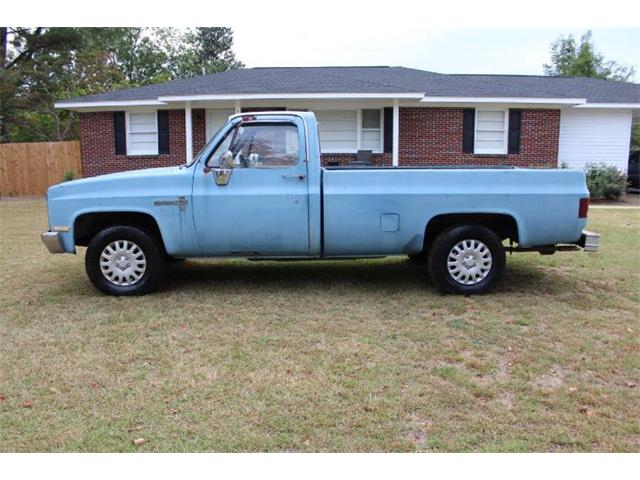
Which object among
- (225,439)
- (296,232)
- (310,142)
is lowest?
(225,439)

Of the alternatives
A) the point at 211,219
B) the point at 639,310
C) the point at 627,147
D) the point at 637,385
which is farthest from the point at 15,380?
the point at 627,147

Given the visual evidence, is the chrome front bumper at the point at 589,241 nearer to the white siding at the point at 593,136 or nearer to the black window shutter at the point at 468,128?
the black window shutter at the point at 468,128

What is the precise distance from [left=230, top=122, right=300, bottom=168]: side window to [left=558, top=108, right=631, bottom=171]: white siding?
673 inches

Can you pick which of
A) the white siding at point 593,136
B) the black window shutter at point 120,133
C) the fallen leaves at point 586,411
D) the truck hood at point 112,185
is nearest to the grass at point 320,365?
the fallen leaves at point 586,411

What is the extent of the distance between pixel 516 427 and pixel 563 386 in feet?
2.60

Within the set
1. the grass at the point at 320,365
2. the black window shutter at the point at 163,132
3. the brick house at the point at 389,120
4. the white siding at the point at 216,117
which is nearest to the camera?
the grass at the point at 320,365

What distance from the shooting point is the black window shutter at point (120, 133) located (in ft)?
65.1

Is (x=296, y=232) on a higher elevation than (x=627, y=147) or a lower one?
lower

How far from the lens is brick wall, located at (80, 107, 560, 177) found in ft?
62.7

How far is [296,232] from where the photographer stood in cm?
602

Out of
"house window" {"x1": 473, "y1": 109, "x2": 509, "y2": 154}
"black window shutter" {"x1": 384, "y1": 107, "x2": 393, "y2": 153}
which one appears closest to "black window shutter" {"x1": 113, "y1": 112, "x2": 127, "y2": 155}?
"black window shutter" {"x1": 384, "y1": 107, "x2": 393, "y2": 153}

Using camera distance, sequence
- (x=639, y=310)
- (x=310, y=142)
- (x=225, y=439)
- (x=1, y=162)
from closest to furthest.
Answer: (x=225, y=439) < (x=639, y=310) < (x=310, y=142) < (x=1, y=162)

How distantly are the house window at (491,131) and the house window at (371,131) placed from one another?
338 centimetres

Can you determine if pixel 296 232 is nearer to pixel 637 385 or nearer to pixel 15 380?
pixel 15 380
